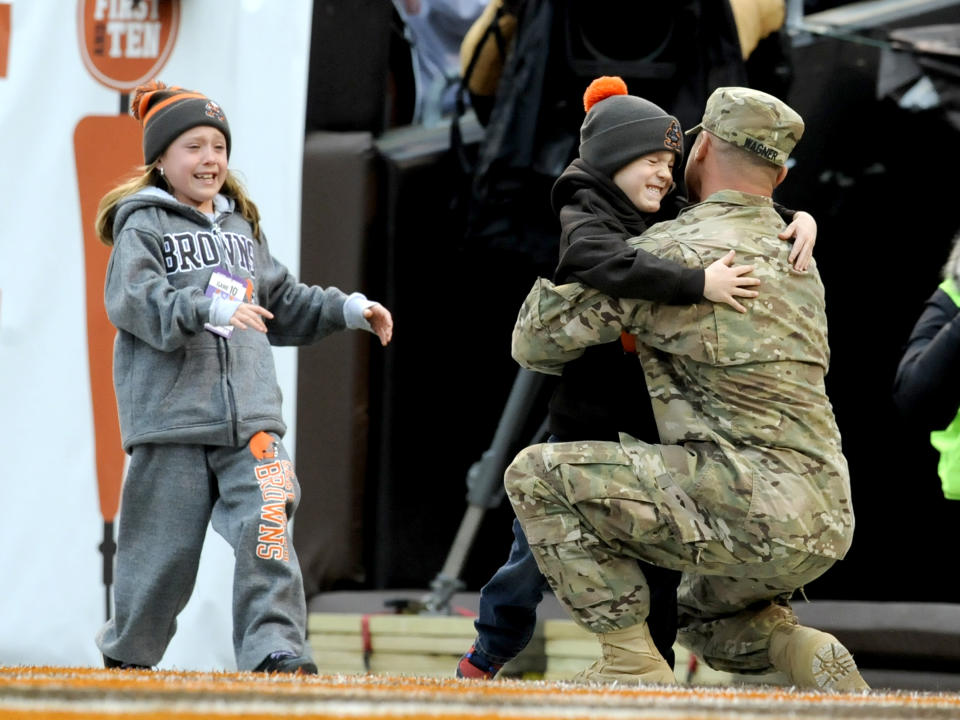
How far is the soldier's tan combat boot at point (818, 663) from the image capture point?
8.75 feet

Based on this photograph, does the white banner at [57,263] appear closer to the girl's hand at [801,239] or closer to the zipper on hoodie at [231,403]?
the zipper on hoodie at [231,403]

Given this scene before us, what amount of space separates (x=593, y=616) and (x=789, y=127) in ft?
3.34

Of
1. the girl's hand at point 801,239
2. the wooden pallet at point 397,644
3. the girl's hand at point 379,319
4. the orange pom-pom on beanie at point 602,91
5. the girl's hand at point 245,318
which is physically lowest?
the wooden pallet at point 397,644

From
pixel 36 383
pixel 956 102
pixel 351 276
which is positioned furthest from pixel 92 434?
pixel 956 102

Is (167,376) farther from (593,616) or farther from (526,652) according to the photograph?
(526,652)

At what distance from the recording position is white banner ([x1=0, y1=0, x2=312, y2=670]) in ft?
14.8

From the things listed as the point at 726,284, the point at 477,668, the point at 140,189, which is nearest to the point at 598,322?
the point at 726,284

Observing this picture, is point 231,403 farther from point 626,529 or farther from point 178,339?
point 626,529

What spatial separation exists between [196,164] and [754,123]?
1.23m

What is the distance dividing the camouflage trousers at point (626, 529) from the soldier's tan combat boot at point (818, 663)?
10cm

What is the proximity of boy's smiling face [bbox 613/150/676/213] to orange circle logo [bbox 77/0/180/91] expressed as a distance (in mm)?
2162

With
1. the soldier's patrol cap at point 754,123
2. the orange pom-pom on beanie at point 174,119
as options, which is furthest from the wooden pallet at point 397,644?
the soldier's patrol cap at point 754,123

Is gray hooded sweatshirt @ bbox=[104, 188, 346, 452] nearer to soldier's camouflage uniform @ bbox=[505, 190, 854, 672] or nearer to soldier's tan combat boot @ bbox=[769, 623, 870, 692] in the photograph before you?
soldier's camouflage uniform @ bbox=[505, 190, 854, 672]

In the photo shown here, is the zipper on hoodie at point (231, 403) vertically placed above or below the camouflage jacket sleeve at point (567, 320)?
below
